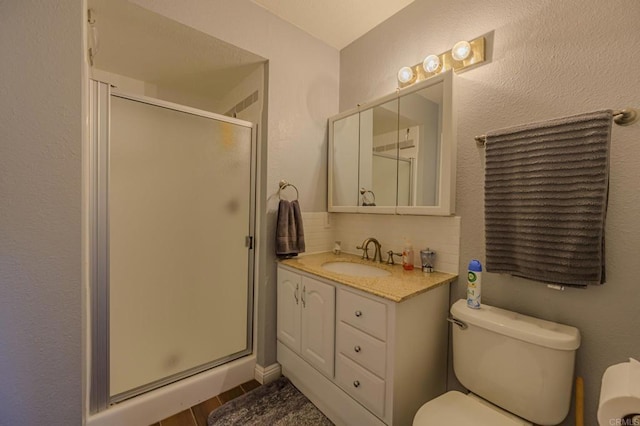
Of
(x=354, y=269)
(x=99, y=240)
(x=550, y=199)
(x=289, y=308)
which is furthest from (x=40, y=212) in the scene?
(x=550, y=199)

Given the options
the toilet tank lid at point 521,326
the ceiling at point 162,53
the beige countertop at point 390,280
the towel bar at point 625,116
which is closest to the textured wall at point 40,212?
the ceiling at point 162,53

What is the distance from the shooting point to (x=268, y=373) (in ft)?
5.83

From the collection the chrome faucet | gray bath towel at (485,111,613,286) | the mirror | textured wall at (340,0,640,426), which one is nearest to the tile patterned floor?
the chrome faucet

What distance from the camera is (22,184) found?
0.97m

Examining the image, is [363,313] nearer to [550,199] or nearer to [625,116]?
[550,199]

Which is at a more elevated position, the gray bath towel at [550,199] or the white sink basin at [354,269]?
the gray bath towel at [550,199]

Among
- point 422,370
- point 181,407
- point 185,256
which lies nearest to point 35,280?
point 185,256

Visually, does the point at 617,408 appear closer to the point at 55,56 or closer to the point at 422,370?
the point at 422,370

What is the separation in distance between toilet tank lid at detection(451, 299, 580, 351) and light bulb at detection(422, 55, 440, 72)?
125cm

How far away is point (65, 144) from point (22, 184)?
20cm

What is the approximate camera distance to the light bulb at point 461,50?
1.34 m

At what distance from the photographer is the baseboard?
1.76 metres

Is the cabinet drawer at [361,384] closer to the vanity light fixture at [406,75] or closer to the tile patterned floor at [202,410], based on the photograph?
the tile patterned floor at [202,410]

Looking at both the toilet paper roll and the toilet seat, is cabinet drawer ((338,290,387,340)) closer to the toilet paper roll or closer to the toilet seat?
the toilet seat
